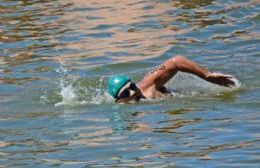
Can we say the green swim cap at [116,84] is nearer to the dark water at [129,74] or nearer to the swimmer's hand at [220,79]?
the dark water at [129,74]

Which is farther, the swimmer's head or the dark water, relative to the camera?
the swimmer's head

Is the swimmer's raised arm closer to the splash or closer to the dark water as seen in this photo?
the dark water

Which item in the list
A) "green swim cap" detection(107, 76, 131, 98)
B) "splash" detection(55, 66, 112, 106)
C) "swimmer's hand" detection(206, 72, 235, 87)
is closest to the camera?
"green swim cap" detection(107, 76, 131, 98)

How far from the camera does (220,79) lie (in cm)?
1105

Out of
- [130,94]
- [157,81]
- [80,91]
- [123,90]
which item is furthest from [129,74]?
[123,90]

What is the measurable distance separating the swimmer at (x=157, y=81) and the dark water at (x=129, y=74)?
15 centimetres

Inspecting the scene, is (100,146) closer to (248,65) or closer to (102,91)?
(102,91)

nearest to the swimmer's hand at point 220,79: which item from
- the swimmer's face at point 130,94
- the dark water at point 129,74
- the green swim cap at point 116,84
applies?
the dark water at point 129,74

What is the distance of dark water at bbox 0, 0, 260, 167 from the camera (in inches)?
329

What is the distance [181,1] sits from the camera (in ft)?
69.7

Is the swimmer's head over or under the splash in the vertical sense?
over

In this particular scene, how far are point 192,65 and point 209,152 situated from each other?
2.99 m

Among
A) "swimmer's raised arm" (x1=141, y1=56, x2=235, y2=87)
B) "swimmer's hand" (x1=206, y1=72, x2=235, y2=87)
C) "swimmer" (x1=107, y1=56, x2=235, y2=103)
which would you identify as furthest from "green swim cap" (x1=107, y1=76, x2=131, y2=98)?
"swimmer's hand" (x1=206, y1=72, x2=235, y2=87)

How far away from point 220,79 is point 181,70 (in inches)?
21.2
